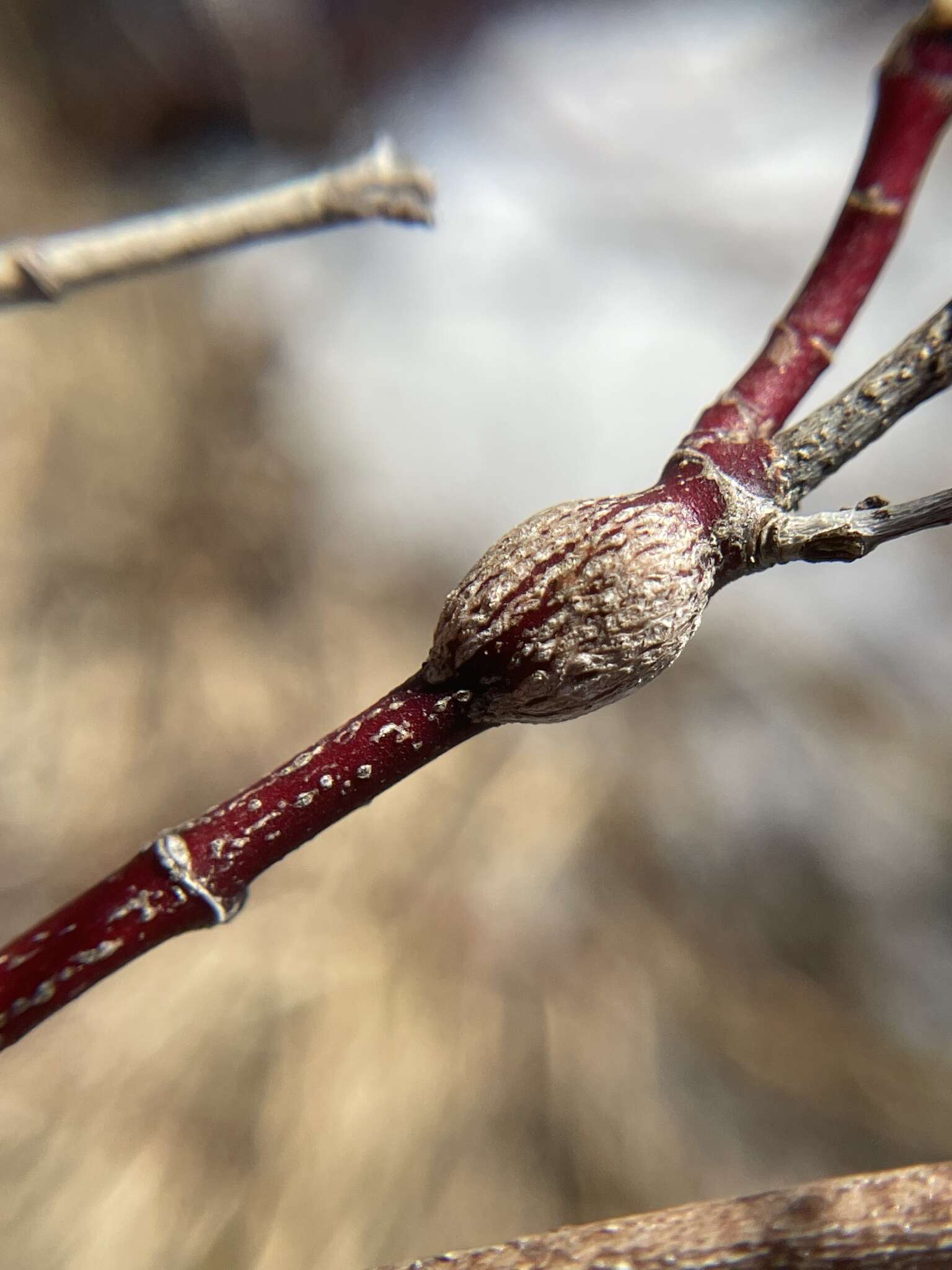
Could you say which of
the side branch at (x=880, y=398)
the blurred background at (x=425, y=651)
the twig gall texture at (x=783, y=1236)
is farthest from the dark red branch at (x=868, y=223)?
the blurred background at (x=425, y=651)

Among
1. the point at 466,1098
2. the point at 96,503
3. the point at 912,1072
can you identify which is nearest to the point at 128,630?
the point at 96,503

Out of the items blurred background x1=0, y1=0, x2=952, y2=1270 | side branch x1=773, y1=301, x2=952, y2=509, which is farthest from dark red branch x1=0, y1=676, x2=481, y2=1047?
blurred background x1=0, y1=0, x2=952, y2=1270

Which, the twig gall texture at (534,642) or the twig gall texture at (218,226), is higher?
Result: the twig gall texture at (218,226)

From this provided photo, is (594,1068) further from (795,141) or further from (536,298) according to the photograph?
(795,141)

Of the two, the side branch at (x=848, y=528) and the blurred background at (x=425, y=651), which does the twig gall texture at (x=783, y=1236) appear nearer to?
the side branch at (x=848, y=528)

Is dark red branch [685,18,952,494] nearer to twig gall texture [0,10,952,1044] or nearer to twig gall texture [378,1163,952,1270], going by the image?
twig gall texture [0,10,952,1044]

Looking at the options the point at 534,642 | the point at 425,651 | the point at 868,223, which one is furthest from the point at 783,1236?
the point at 425,651

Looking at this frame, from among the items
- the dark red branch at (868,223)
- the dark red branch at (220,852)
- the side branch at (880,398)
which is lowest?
the side branch at (880,398)
